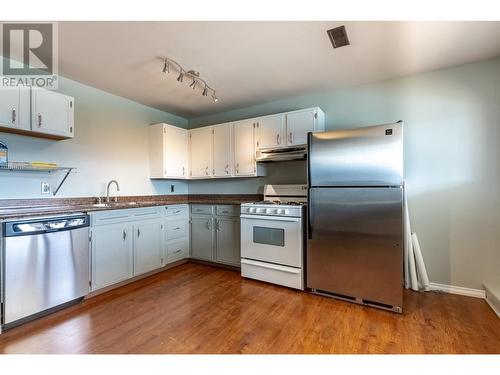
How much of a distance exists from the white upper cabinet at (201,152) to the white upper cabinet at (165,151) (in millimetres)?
202

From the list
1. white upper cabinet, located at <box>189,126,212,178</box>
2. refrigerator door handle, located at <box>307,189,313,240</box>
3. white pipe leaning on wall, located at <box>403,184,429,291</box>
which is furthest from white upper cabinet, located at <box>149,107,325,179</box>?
white pipe leaning on wall, located at <box>403,184,429,291</box>

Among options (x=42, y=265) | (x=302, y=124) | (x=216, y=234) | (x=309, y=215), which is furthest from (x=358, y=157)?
(x=42, y=265)

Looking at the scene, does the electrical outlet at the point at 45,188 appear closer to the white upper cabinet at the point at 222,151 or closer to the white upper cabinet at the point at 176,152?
the white upper cabinet at the point at 176,152

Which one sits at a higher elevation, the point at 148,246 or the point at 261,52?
the point at 261,52

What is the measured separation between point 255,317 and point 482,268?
2441 mm

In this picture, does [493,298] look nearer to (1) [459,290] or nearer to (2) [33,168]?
(1) [459,290]

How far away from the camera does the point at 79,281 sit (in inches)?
93.4

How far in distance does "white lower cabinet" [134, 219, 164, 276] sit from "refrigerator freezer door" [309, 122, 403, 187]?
85.5 inches

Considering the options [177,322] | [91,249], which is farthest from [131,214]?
[177,322]

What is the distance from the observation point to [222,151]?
3814 mm

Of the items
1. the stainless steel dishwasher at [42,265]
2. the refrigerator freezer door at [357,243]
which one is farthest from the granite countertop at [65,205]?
the refrigerator freezer door at [357,243]

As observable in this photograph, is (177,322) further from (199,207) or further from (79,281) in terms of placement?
(199,207)

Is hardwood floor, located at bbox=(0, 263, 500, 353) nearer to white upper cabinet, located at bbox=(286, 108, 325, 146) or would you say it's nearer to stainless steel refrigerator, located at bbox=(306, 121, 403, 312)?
stainless steel refrigerator, located at bbox=(306, 121, 403, 312)

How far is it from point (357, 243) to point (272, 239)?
0.97 metres
